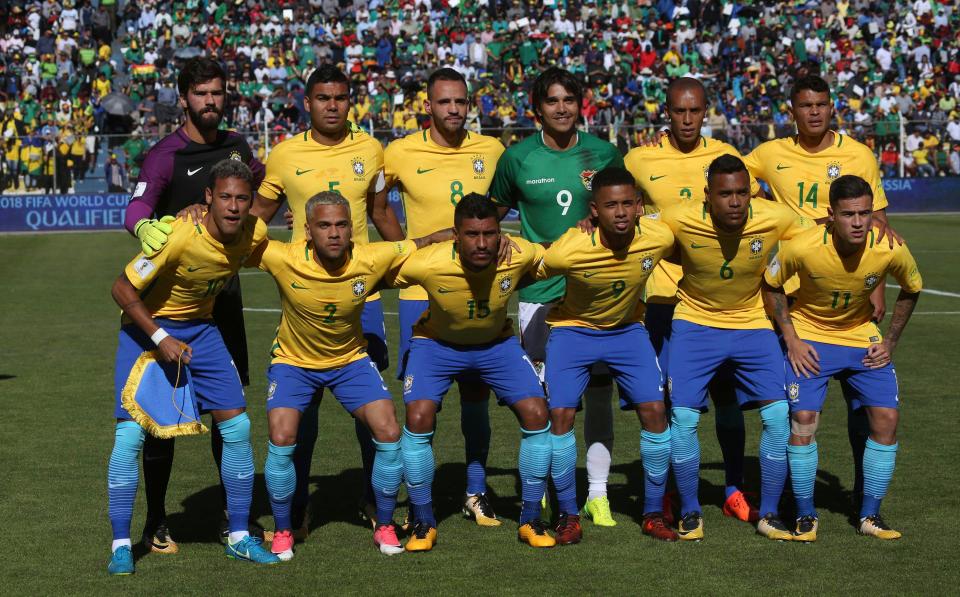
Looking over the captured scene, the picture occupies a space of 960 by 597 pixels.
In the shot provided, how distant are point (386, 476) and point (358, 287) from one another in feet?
3.52

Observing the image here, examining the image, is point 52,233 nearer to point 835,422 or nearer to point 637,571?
point 835,422

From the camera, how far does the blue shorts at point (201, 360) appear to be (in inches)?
278

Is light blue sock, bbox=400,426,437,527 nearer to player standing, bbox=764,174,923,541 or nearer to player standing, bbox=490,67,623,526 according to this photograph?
player standing, bbox=490,67,623,526

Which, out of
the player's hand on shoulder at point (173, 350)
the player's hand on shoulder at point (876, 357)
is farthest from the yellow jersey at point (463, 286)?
the player's hand on shoulder at point (876, 357)

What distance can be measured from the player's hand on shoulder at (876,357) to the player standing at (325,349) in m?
2.72

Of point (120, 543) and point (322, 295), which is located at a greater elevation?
point (322, 295)

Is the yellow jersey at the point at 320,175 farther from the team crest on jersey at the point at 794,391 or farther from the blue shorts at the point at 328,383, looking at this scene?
the team crest on jersey at the point at 794,391

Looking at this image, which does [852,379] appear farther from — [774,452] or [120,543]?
[120,543]

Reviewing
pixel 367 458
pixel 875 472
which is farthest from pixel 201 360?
pixel 875 472

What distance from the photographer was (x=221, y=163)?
6.95 m

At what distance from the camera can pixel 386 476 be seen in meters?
7.19

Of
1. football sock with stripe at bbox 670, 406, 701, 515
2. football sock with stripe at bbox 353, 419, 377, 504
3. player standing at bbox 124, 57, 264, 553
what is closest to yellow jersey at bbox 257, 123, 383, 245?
player standing at bbox 124, 57, 264, 553

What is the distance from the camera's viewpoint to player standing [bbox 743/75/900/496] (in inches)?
313

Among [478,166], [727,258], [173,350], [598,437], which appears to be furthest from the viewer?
[478,166]
